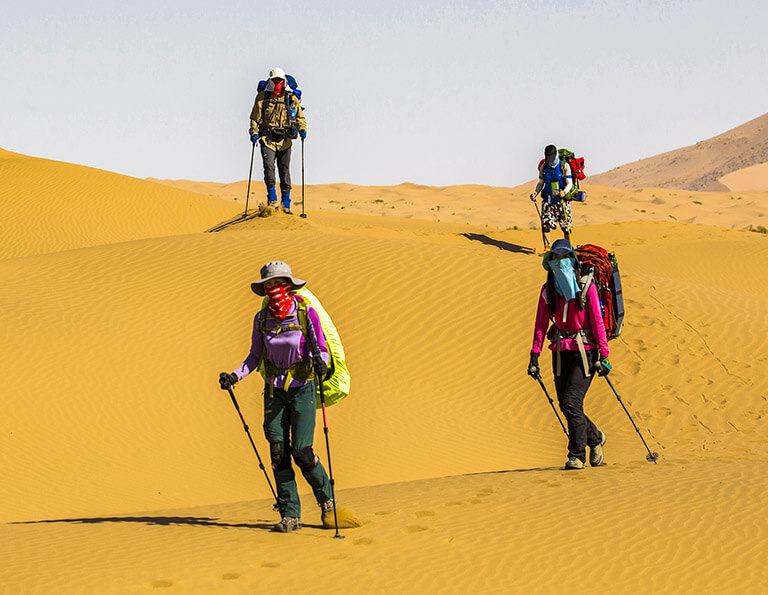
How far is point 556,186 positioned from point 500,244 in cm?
472

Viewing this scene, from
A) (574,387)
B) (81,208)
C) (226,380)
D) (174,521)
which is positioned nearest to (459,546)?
(226,380)

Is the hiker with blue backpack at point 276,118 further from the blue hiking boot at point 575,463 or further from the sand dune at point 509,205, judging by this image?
the sand dune at point 509,205

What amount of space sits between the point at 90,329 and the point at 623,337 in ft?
26.1

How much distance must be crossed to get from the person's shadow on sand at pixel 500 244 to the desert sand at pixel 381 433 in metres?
0.33

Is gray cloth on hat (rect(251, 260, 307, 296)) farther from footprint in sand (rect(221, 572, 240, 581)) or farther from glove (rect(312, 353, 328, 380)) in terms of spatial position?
footprint in sand (rect(221, 572, 240, 581))

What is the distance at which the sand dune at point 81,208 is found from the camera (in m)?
28.3

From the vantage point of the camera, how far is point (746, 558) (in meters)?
5.34

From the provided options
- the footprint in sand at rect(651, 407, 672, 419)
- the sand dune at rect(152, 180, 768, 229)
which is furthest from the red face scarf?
the sand dune at rect(152, 180, 768, 229)

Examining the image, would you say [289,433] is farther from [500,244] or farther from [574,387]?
[500,244]

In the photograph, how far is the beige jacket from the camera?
68.3 feet

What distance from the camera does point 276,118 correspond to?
2092cm

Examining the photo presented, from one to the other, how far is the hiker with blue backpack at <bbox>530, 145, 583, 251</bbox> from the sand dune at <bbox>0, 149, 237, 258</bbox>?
13.8 meters

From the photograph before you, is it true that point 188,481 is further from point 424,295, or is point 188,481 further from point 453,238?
point 453,238

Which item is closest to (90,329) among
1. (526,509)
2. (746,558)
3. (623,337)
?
(623,337)
